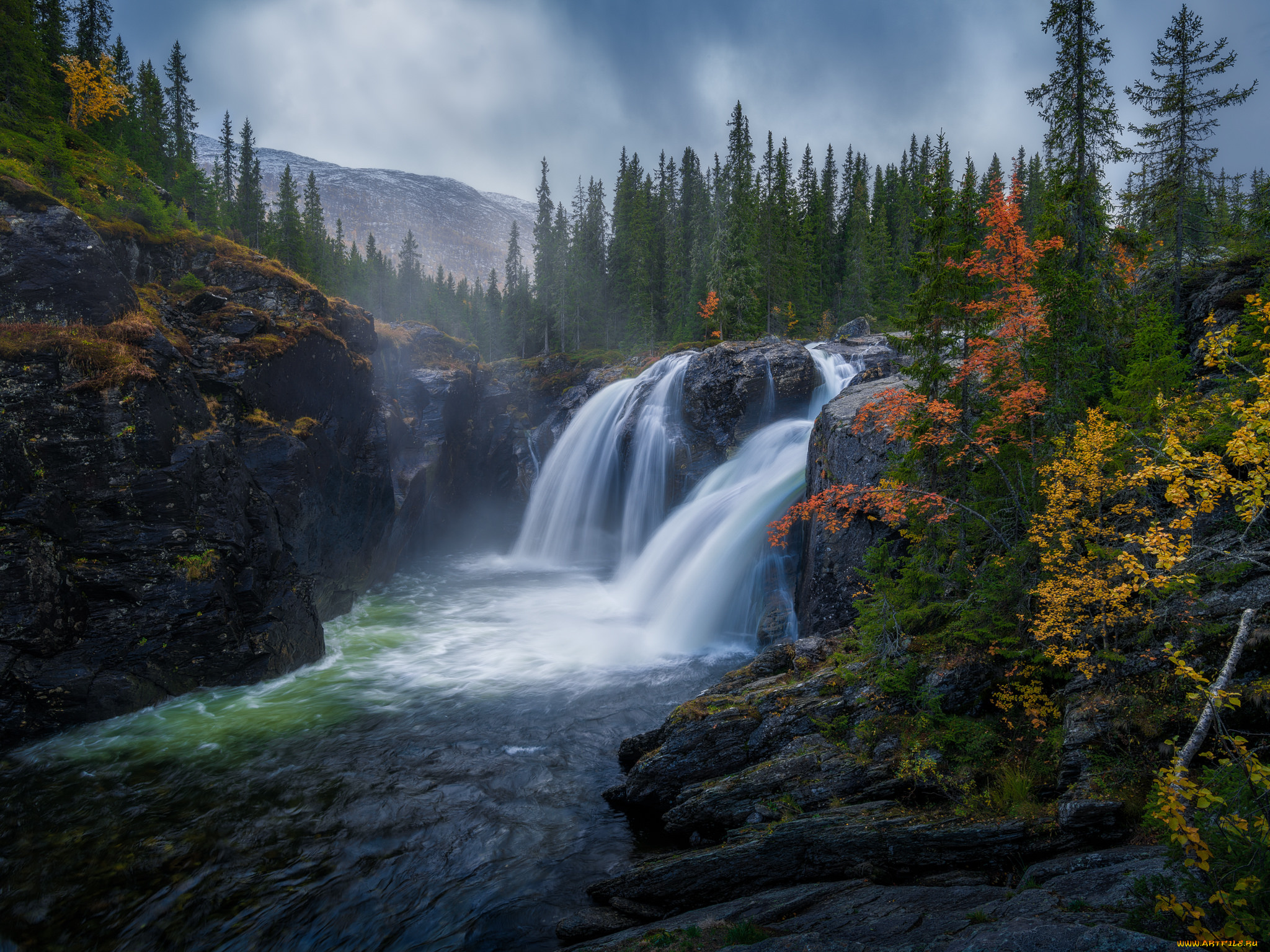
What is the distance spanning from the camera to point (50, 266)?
41.4 feet

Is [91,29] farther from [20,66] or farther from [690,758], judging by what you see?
[690,758]

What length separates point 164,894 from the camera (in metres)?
7.38

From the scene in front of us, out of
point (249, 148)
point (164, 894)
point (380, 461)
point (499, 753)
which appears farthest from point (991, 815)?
point (249, 148)

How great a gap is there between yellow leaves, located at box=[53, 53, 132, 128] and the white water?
28927mm

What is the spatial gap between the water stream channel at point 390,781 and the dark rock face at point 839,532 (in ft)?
7.30

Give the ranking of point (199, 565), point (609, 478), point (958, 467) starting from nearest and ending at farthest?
point (958, 467) → point (199, 565) → point (609, 478)

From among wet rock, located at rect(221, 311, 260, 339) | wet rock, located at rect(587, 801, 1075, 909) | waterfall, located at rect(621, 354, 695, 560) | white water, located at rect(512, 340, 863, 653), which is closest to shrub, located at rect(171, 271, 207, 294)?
wet rock, located at rect(221, 311, 260, 339)

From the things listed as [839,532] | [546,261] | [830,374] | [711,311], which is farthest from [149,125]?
[839,532]

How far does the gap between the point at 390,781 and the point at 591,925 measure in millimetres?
5233

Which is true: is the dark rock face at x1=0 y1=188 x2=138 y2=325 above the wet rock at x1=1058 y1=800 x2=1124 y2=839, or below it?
above

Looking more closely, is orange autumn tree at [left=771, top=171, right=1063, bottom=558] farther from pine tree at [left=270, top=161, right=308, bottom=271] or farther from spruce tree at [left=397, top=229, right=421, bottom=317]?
spruce tree at [left=397, top=229, right=421, bottom=317]

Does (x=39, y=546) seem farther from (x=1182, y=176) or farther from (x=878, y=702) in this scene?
(x=1182, y=176)

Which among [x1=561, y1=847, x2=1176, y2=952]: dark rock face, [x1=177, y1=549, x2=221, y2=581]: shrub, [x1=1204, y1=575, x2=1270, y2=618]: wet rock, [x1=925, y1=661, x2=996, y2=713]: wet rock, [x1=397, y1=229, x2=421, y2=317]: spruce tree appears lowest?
[x1=561, y1=847, x2=1176, y2=952]: dark rock face

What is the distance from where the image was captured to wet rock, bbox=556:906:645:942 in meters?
6.73
